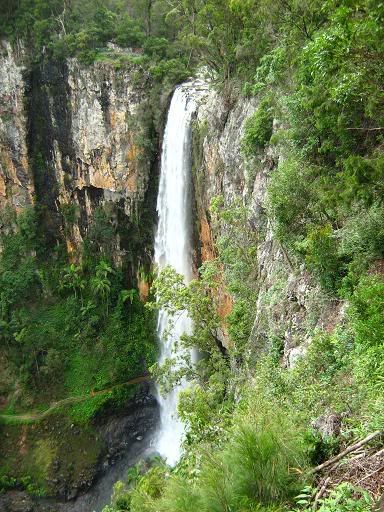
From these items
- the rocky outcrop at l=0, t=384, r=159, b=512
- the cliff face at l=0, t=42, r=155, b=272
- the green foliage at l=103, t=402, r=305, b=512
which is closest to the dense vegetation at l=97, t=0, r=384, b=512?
the green foliage at l=103, t=402, r=305, b=512

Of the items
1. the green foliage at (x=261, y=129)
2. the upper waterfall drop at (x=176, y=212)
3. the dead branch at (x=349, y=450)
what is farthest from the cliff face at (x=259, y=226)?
the dead branch at (x=349, y=450)

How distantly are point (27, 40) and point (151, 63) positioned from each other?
277 inches

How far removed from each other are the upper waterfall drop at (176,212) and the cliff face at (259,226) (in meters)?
1.12

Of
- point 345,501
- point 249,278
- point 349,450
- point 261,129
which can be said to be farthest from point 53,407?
point 345,501

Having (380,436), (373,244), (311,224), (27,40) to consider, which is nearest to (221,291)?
(311,224)

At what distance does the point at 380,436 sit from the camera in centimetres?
331

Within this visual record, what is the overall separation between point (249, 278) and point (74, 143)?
1632cm

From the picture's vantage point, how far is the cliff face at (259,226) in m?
7.18

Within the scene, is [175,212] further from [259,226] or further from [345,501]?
[345,501]

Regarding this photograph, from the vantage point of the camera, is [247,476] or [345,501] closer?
[345,501]

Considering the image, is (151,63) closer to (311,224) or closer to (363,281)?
(311,224)

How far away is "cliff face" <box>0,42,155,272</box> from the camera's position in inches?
854

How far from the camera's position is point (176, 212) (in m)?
19.5

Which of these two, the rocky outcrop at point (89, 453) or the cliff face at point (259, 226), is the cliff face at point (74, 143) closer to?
the cliff face at point (259, 226)
